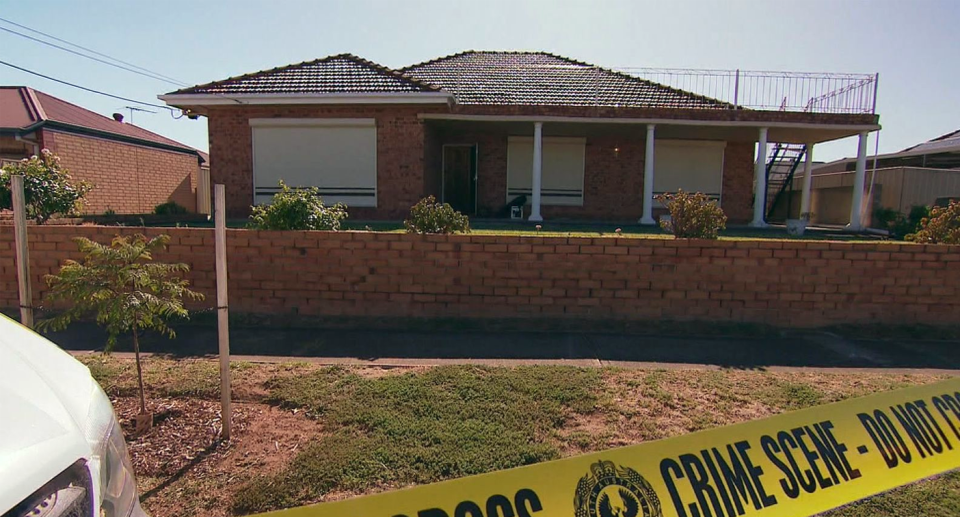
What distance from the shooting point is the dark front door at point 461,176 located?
574 inches

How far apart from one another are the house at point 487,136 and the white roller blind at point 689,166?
32mm

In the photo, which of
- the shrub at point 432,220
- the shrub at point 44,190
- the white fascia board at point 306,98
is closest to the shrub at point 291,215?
the shrub at point 432,220

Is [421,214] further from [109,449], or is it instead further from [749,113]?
[749,113]

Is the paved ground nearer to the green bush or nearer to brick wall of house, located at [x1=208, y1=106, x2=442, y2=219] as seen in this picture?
brick wall of house, located at [x1=208, y1=106, x2=442, y2=219]

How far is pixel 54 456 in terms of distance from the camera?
122 centimetres

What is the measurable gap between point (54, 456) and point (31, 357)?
0.59 m

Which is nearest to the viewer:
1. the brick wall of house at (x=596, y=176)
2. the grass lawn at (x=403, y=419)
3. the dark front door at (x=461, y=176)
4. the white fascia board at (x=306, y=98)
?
the grass lawn at (x=403, y=419)

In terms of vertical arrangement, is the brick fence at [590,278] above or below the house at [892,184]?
below

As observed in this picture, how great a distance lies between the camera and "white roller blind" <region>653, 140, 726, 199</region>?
48.0 ft

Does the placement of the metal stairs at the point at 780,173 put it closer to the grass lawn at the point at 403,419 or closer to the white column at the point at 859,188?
the white column at the point at 859,188

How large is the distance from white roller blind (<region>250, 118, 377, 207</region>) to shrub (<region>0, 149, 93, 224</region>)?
4375 millimetres

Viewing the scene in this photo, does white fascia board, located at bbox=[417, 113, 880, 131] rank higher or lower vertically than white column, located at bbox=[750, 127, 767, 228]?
higher

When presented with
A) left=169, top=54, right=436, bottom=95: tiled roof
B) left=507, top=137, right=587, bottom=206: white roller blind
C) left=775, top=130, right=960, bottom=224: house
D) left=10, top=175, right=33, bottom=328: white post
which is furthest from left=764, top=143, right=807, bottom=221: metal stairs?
left=10, top=175, right=33, bottom=328: white post

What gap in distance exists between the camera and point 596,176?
14469 mm
